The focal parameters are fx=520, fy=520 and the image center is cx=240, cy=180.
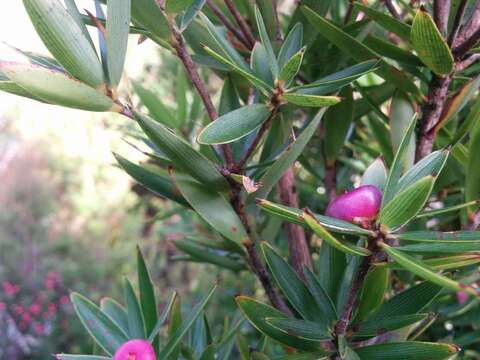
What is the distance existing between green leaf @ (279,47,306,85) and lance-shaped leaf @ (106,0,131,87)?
10cm

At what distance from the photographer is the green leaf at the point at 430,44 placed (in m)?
0.34

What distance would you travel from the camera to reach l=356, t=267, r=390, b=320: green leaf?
0.38m

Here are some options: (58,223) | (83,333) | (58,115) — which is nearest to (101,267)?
(83,333)

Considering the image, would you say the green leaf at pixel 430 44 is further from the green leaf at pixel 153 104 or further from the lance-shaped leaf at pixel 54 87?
the green leaf at pixel 153 104

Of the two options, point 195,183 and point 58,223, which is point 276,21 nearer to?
point 195,183

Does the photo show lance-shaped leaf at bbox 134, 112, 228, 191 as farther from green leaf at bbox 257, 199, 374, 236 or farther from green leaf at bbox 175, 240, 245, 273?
green leaf at bbox 175, 240, 245, 273

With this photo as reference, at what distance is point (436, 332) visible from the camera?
0.68 m

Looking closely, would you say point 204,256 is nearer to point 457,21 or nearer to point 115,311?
point 115,311

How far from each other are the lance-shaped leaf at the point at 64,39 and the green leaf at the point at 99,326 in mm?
249

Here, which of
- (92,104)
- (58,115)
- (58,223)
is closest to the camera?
(92,104)

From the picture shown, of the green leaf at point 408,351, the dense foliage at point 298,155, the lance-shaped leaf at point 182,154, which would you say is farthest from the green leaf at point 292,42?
the green leaf at point 408,351

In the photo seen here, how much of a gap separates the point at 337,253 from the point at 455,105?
0.53ft

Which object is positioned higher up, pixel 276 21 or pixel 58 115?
pixel 58 115

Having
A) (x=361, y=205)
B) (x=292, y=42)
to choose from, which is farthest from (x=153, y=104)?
(x=361, y=205)
